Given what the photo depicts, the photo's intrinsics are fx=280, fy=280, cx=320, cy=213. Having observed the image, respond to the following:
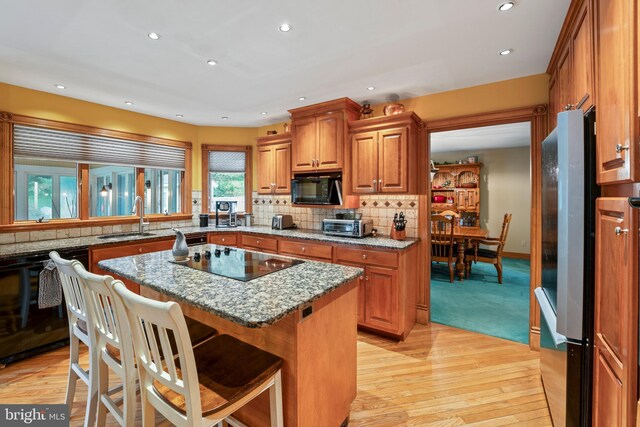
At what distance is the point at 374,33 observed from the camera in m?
1.99

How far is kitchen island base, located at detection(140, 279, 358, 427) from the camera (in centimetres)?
131

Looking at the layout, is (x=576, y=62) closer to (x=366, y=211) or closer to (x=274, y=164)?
(x=366, y=211)

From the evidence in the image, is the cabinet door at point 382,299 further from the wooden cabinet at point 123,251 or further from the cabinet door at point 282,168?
the wooden cabinet at point 123,251

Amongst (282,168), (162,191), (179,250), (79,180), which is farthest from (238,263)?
(162,191)

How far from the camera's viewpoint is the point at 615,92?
110cm

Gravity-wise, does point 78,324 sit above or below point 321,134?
below

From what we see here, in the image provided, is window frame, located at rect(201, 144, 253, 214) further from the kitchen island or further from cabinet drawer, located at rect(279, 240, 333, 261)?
the kitchen island

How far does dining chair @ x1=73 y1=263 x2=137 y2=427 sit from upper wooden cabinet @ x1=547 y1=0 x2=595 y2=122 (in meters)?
2.40

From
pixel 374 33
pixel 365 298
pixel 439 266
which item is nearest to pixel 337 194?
pixel 365 298

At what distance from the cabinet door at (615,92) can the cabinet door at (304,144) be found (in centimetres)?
256

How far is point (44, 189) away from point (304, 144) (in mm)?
3006

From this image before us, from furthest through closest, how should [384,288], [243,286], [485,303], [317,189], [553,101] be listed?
[485,303] → [317,189] → [384,288] → [553,101] → [243,286]

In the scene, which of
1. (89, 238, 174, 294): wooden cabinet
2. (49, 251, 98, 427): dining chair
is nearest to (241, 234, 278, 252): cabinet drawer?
(89, 238, 174, 294): wooden cabinet

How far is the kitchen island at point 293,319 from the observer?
1232 millimetres
